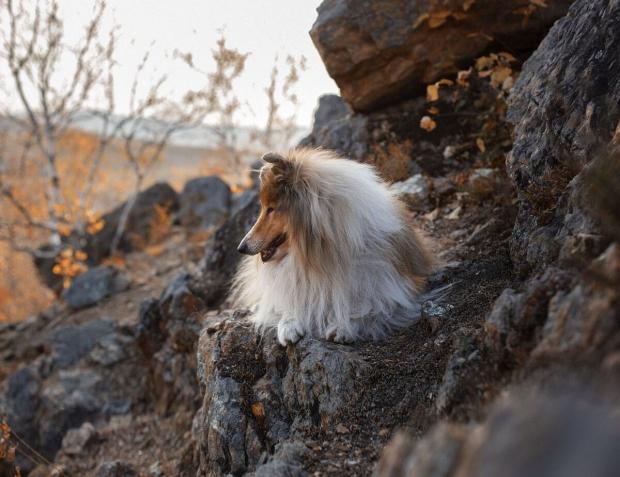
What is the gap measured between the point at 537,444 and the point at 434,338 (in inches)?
86.4

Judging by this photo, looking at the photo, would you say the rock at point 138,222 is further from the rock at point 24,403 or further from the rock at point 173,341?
the rock at point 173,341

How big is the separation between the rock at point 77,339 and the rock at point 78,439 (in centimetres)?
136

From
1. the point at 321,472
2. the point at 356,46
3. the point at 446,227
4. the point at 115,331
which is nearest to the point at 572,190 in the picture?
the point at 321,472

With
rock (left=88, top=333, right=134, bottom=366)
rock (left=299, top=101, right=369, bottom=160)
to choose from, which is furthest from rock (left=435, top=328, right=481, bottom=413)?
rock (left=88, top=333, right=134, bottom=366)

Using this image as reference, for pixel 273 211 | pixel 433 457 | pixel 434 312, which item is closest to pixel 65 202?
pixel 273 211

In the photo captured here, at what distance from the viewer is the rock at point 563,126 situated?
322 cm

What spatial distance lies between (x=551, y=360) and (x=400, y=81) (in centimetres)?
535

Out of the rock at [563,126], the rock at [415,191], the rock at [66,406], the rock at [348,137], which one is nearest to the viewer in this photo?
the rock at [563,126]

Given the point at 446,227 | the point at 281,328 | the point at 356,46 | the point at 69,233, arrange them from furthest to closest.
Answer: the point at 69,233 → the point at 356,46 → the point at 446,227 → the point at 281,328

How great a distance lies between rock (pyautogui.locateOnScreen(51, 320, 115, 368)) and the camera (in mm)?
7711

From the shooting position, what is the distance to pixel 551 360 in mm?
Result: 1977

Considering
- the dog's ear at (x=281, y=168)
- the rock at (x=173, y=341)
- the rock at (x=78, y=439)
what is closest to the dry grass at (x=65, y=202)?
the rock at (x=173, y=341)

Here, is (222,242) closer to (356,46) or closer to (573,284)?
(356,46)

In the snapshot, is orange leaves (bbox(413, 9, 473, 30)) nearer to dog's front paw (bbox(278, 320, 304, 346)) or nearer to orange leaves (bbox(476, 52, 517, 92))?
orange leaves (bbox(476, 52, 517, 92))
